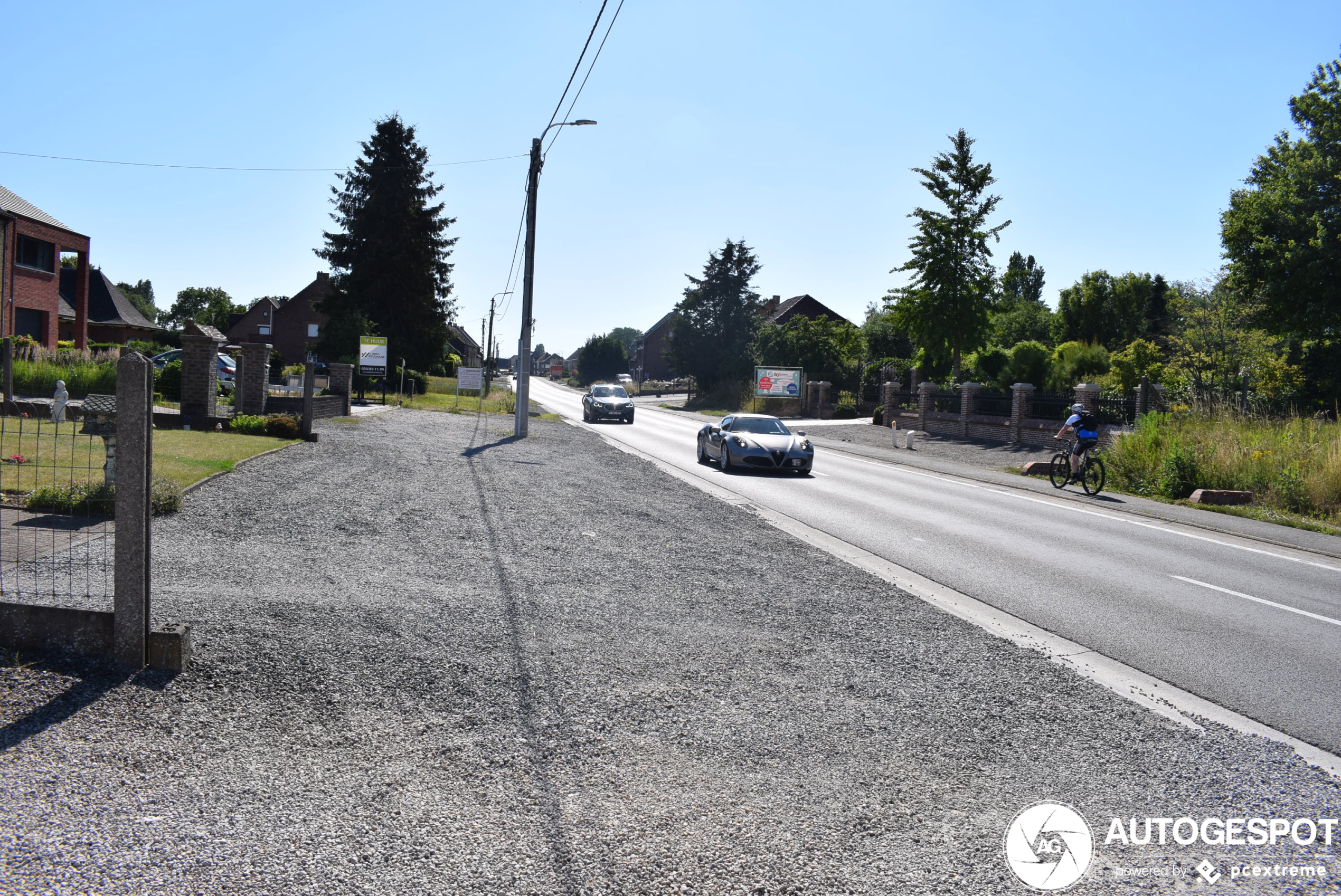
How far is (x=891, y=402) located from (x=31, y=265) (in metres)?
33.5

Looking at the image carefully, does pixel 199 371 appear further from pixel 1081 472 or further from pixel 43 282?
pixel 43 282

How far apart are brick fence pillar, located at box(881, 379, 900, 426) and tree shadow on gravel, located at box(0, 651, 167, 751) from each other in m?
34.1

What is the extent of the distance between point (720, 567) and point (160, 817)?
218 inches

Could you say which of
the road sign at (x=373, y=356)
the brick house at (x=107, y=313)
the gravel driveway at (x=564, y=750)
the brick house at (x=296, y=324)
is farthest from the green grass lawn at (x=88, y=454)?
the brick house at (x=296, y=324)

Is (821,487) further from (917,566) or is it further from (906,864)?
(906,864)

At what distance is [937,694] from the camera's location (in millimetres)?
4816

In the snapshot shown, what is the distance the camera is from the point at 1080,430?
17.1 meters

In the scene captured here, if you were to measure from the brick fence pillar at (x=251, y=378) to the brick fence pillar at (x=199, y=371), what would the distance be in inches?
54.8

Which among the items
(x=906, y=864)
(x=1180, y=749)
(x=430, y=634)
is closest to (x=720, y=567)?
(x=430, y=634)

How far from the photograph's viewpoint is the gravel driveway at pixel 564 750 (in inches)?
118

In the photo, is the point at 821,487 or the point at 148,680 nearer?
the point at 148,680

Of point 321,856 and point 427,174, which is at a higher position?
point 427,174

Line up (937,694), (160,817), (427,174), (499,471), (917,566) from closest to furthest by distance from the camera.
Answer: (160,817) < (937,694) < (917,566) < (499,471) < (427,174)

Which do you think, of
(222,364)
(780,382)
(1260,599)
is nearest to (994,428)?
(780,382)
